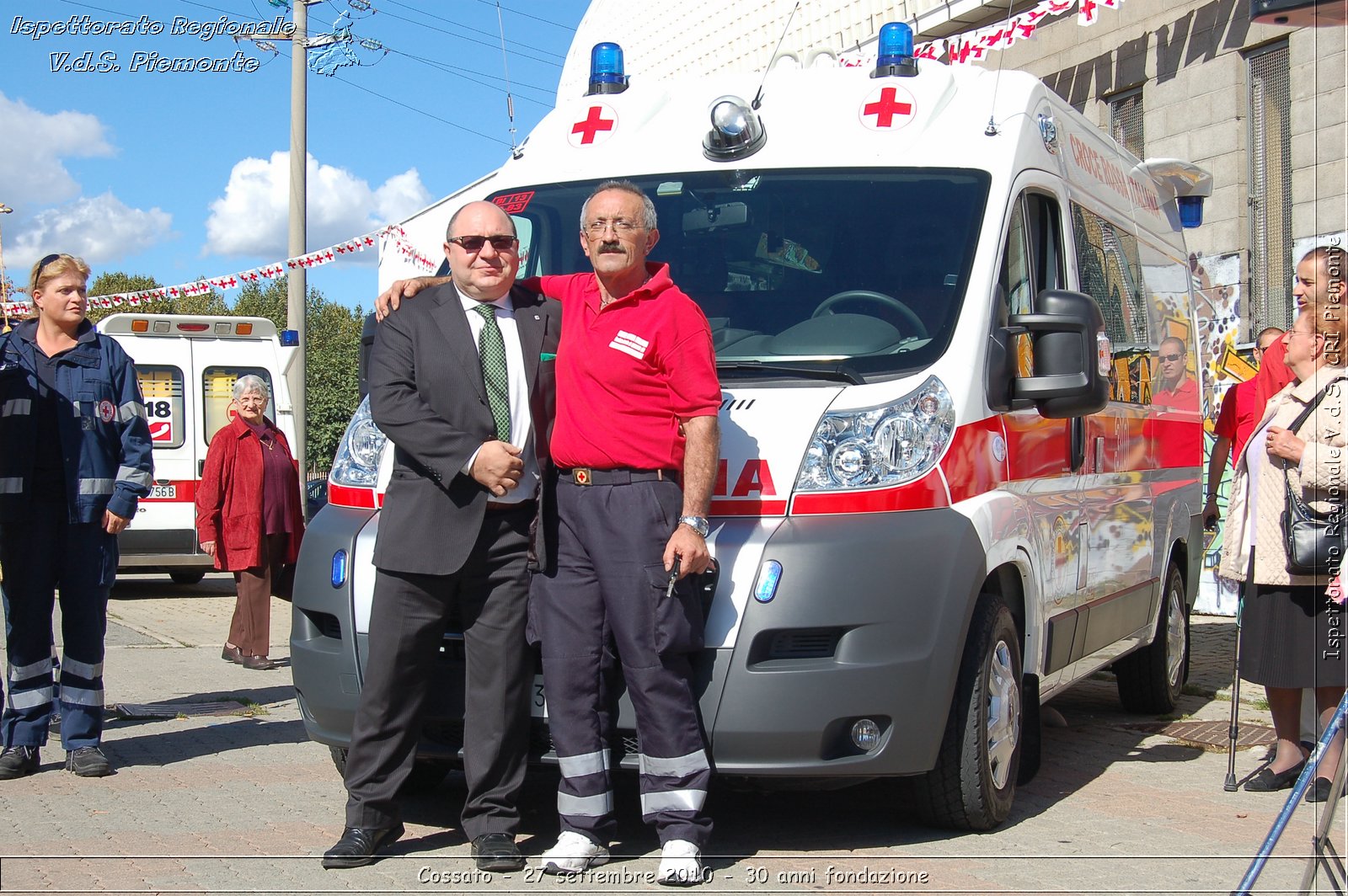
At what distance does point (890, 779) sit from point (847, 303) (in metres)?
1.84

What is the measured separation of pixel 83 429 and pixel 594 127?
2.50 m

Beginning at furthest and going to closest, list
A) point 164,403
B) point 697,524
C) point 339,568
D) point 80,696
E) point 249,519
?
point 164,403, point 249,519, point 80,696, point 339,568, point 697,524

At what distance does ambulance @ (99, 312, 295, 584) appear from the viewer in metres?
14.8

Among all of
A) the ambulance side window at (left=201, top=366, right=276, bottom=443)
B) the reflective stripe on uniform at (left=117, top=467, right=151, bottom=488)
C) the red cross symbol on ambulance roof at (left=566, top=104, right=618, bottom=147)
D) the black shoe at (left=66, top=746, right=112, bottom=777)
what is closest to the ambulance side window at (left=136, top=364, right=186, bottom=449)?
the ambulance side window at (left=201, top=366, right=276, bottom=443)

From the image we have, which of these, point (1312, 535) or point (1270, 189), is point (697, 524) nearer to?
point (1312, 535)

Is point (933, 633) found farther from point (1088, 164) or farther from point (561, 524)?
point (1088, 164)

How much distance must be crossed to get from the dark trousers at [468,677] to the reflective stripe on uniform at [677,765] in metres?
0.47

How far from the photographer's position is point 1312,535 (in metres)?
5.82

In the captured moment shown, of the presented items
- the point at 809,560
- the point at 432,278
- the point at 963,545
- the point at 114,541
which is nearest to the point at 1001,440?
the point at 963,545

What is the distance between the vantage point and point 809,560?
4.39 meters

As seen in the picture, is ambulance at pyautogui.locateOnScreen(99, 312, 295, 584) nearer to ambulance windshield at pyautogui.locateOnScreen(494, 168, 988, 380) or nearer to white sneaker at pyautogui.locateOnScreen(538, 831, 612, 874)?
ambulance windshield at pyautogui.locateOnScreen(494, 168, 988, 380)

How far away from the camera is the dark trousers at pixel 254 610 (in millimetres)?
9836

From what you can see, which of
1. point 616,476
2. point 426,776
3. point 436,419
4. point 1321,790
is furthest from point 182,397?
point 1321,790

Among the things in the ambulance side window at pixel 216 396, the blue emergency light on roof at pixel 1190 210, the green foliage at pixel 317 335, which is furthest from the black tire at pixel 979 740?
the green foliage at pixel 317 335
